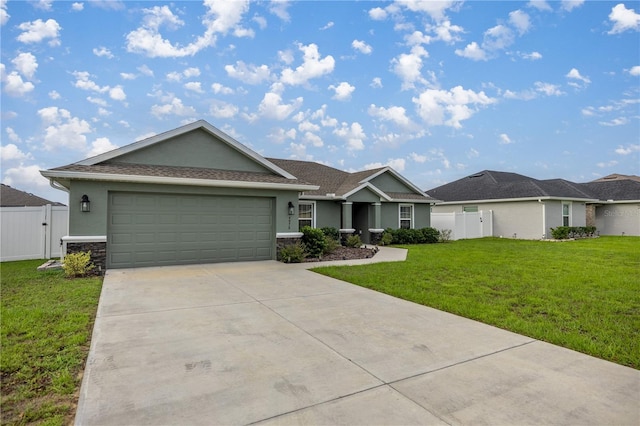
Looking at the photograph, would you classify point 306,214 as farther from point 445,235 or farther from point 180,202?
point 445,235

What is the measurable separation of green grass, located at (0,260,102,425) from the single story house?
2.49m

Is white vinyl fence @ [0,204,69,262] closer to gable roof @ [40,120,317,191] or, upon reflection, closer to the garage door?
gable roof @ [40,120,317,191]

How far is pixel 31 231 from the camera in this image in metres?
12.2

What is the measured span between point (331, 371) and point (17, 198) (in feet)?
86.6

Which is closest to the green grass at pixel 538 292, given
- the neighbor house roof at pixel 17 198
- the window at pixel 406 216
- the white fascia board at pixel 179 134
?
the white fascia board at pixel 179 134

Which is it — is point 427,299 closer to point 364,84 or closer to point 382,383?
point 382,383

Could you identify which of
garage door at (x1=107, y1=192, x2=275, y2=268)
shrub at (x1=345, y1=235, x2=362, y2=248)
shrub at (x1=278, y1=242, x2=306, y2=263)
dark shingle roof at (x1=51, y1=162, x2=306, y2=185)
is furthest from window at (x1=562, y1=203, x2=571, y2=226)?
garage door at (x1=107, y1=192, x2=275, y2=268)

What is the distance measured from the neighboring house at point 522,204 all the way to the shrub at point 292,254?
1552 centimetres

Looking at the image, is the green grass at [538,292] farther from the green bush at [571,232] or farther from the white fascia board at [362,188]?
the green bush at [571,232]

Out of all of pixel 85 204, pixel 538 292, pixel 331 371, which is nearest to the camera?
pixel 331 371

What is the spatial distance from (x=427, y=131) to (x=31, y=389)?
21.2 metres

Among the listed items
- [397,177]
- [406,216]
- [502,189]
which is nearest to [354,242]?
[406,216]

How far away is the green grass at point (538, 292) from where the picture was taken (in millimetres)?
4656

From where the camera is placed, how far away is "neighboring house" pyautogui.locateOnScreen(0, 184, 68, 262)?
11766 mm
